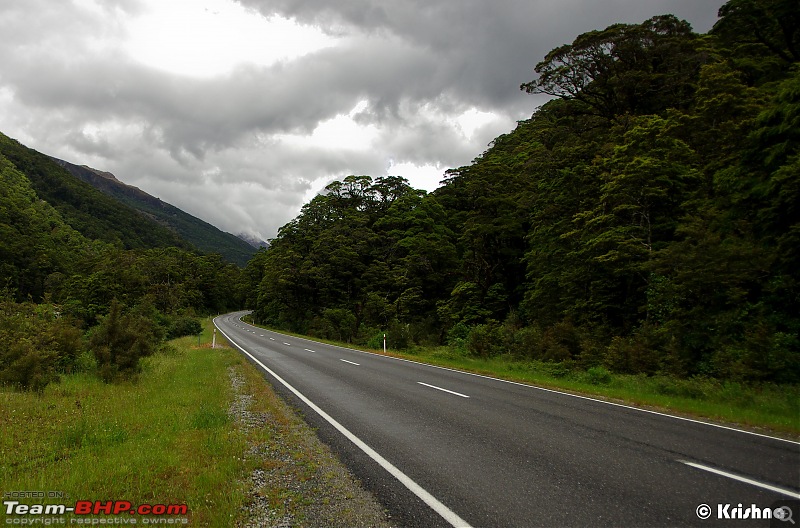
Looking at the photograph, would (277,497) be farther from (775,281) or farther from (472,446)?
(775,281)

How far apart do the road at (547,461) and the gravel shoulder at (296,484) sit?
0.24 m

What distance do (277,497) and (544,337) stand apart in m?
16.9

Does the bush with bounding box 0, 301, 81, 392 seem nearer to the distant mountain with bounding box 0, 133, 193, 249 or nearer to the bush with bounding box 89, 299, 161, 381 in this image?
the bush with bounding box 89, 299, 161, 381

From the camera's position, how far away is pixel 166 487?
4.50 m

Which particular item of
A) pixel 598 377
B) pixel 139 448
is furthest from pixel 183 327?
pixel 598 377

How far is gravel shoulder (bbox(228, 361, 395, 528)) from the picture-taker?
3850mm

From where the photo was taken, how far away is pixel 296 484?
4715 millimetres

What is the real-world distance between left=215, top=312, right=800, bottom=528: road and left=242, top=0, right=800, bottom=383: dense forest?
671 centimetres

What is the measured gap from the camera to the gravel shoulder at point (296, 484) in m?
3.85

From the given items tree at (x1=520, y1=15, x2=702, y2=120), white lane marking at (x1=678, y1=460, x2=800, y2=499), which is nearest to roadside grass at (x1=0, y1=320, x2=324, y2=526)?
white lane marking at (x1=678, y1=460, x2=800, y2=499)

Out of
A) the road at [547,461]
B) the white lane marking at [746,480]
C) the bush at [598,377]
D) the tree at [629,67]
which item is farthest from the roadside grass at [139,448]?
the tree at [629,67]

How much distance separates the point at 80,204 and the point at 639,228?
8400 inches

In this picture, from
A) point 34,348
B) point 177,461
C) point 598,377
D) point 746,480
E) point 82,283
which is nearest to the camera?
point 746,480

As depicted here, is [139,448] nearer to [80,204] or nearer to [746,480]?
[746,480]
